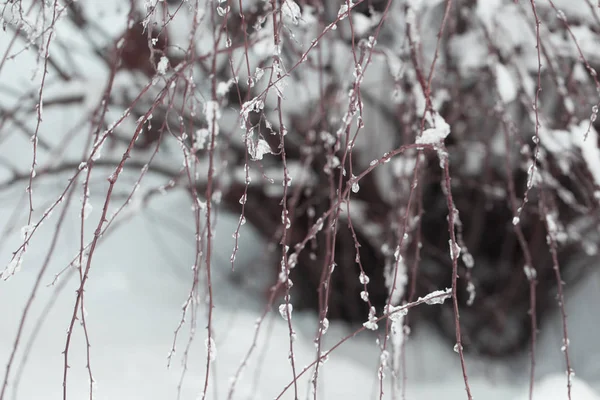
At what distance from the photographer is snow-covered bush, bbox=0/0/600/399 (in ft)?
2.74

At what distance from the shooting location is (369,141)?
1694 mm

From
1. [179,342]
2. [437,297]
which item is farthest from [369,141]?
[437,297]

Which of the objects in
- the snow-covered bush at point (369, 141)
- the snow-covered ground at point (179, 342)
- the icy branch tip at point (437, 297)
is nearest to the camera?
the icy branch tip at point (437, 297)

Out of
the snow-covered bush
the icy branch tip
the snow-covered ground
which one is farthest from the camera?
the snow-covered ground

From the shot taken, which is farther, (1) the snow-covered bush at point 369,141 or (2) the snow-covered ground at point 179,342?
(2) the snow-covered ground at point 179,342

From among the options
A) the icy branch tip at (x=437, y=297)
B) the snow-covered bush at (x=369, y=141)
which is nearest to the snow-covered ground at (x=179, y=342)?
the snow-covered bush at (x=369, y=141)

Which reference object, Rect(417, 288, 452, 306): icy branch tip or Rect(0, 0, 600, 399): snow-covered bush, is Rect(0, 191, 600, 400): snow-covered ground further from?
Rect(417, 288, 452, 306): icy branch tip

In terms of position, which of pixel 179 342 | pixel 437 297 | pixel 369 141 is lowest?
pixel 437 297

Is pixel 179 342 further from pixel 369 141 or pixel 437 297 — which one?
pixel 437 297

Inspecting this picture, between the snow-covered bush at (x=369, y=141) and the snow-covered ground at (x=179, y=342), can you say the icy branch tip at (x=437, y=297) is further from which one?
the snow-covered ground at (x=179, y=342)

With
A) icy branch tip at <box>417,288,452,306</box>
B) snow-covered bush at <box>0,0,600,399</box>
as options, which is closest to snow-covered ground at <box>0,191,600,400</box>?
snow-covered bush at <box>0,0,600,399</box>

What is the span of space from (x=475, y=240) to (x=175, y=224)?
3.57 feet

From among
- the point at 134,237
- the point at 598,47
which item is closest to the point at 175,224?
the point at 134,237

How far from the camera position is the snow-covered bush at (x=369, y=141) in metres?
0.83
